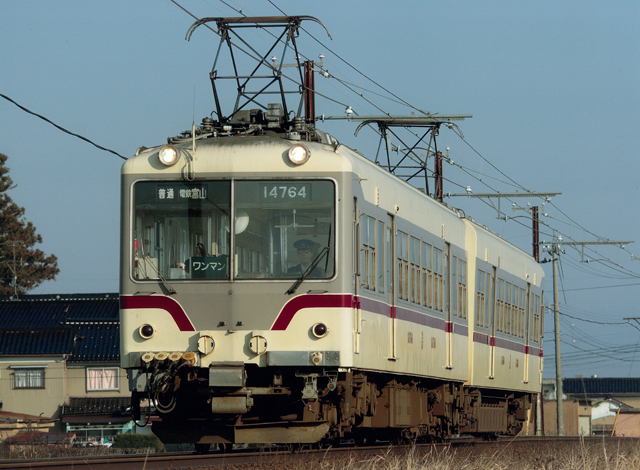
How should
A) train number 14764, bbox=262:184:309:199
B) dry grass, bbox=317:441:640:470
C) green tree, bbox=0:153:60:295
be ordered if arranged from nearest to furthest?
Answer: dry grass, bbox=317:441:640:470 < train number 14764, bbox=262:184:309:199 < green tree, bbox=0:153:60:295

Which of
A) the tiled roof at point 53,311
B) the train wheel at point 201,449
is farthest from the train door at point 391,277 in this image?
the tiled roof at point 53,311

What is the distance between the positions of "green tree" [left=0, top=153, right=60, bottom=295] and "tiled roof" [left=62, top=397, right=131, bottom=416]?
17.3 m

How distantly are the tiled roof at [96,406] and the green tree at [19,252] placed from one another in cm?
1733

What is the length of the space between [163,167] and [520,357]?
1213 centimetres

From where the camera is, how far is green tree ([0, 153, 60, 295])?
55.6m

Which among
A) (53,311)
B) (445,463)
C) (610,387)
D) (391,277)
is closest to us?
(445,463)

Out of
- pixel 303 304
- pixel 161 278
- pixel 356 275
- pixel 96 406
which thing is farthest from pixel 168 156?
pixel 96 406

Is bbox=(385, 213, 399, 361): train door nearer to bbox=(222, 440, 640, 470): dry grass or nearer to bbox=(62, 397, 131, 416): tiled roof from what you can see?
bbox=(222, 440, 640, 470): dry grass

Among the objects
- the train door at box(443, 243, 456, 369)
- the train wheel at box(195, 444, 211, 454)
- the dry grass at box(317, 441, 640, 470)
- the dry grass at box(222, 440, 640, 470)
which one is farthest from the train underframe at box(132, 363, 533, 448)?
the train door at box(443, 243, 456, 369)

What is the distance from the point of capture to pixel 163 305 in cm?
1080

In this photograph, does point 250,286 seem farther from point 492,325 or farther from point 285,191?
point 492,325

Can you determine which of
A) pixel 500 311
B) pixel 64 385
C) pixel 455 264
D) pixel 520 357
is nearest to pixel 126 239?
pixel 455 264

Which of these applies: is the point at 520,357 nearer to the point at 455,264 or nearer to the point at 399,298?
the point at 455,264

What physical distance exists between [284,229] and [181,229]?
3.46 feet
